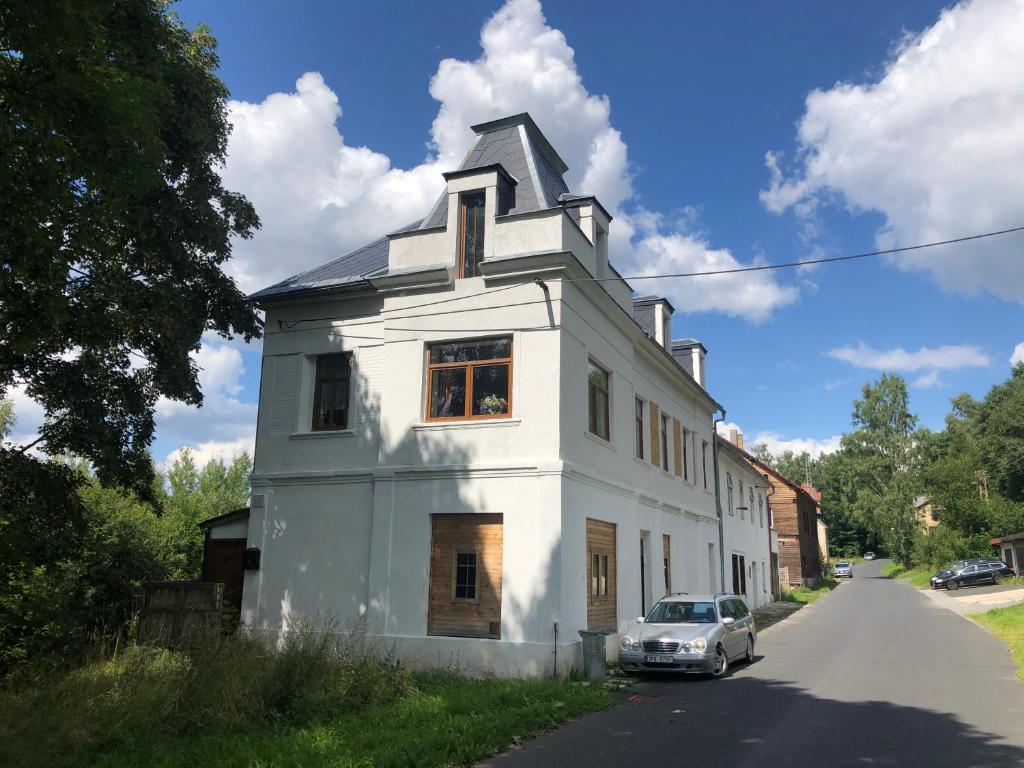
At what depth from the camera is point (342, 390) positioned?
16.9m

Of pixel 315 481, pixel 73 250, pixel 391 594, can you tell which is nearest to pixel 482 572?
pixel 391 594

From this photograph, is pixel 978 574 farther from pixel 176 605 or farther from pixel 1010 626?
pixel 176 605

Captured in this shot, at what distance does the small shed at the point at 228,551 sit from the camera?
656 inches

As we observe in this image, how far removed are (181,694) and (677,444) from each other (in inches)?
675

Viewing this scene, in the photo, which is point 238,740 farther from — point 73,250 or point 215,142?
point 215,142

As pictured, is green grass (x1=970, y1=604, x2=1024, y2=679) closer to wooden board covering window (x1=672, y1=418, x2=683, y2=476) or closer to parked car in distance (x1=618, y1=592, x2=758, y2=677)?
parked car in distance (x1=618, y1=592, x2=758, y2=677)

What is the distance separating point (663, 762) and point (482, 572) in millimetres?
6796

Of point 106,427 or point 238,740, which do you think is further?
point 106,427

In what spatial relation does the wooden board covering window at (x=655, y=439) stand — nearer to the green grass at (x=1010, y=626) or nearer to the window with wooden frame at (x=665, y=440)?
the window with wooden frame at (x=665, y=440)

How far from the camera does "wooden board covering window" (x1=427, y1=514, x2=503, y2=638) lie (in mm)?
13852

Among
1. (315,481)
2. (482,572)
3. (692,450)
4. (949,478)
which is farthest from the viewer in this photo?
(949,478)

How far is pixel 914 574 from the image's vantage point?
6100cm

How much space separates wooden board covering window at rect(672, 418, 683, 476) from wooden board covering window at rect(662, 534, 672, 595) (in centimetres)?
270

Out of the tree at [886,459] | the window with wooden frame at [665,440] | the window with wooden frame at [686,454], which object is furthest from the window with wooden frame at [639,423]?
the tree at [886,459]
